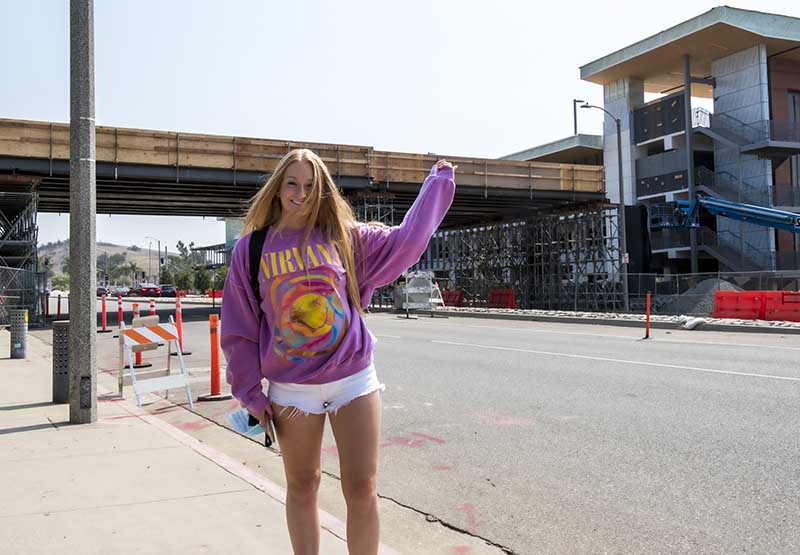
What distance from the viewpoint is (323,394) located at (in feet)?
9.28

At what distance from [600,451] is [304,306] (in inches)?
167

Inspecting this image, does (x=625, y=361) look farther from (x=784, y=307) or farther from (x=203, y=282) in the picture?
(x=203, y=282)

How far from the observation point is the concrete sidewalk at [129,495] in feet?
13.3

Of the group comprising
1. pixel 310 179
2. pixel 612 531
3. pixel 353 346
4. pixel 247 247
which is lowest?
pixel 612 531

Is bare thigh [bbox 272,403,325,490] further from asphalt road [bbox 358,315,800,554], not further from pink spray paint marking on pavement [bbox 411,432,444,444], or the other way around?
pink spray paint marking on pavement [bbox 411,432,444,444]

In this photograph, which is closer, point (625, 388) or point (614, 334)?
point (625, 388)

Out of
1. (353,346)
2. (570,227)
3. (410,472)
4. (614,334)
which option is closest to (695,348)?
(614,334)

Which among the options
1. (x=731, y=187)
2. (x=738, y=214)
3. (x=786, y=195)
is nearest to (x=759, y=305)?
(x=738, y=214)

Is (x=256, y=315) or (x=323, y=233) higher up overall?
(x=323, y=233)

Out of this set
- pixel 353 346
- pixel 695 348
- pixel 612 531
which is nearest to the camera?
pixel 353 346

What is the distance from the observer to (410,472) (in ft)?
19.0

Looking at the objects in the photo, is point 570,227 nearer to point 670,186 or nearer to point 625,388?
point 670,186

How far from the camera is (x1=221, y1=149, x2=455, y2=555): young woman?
9.22 feet

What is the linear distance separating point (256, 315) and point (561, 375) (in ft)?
27.7
